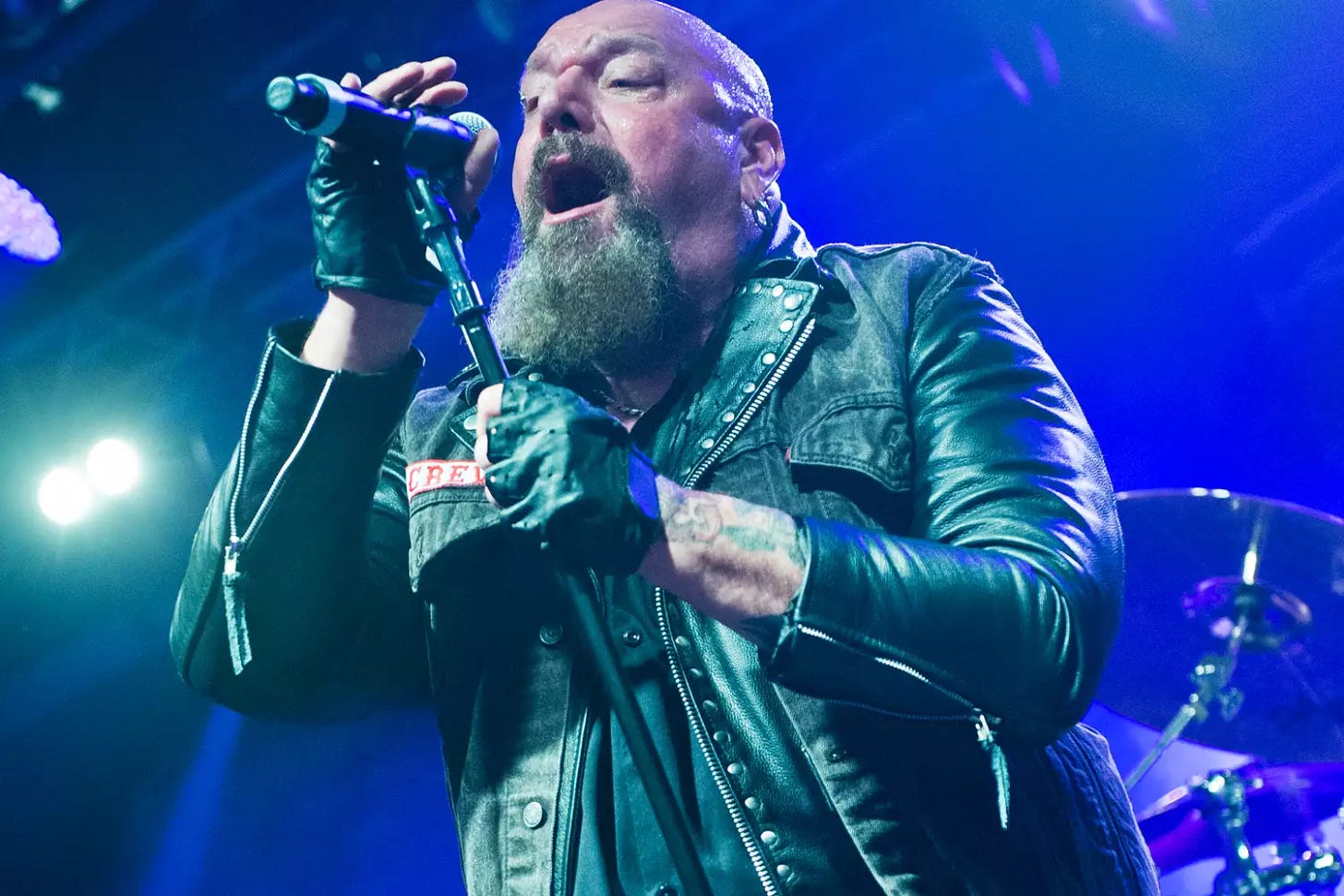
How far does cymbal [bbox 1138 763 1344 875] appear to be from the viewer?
11.1ft

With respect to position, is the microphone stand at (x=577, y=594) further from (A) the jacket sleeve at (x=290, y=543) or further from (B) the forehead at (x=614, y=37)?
(B) the forehead at (x=614, y=37)

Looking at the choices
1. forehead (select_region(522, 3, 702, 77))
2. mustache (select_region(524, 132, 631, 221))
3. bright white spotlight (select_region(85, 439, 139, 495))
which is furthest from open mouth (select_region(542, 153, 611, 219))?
bright white spotlight (select_region(85, 439, 139, 495))

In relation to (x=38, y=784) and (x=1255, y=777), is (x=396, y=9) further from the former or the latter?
(x=1255, y=777)

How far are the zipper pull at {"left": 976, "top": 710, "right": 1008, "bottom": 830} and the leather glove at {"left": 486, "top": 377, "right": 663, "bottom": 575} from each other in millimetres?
456

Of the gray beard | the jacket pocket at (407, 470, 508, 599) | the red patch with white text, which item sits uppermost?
the gray beard

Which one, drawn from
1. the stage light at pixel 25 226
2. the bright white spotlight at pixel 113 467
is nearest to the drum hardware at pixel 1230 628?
the bright white spotlight at pixel 113 467

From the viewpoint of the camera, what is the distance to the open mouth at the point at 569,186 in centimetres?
220

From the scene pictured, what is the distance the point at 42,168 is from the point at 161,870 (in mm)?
2486

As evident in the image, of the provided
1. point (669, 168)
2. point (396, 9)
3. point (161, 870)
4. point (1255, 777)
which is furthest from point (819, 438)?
point (161, 870)

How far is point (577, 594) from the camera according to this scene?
1.25m

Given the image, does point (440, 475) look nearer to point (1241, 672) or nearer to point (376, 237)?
point (376, 237)

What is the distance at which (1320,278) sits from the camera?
4.05 metres

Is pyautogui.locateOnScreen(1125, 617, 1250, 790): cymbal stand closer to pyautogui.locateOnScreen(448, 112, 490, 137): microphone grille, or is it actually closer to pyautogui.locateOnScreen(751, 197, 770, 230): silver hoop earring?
pyautogui.locateOnScreen(751, 197, 770, 230): silver hoop earring

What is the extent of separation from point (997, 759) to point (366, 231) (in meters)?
1.03
